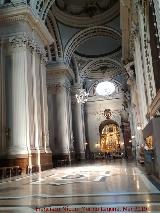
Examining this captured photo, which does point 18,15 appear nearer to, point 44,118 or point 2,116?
point 2,116

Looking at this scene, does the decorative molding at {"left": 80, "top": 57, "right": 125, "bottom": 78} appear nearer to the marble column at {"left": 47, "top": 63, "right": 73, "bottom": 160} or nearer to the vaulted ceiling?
the vaulted ceiling

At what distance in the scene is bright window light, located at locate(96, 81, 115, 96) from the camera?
36.1 m

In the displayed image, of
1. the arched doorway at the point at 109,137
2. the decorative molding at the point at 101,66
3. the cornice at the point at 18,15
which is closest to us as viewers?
the cornice at the point at 18,15

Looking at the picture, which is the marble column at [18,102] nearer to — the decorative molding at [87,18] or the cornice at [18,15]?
the cornice at [18,15]

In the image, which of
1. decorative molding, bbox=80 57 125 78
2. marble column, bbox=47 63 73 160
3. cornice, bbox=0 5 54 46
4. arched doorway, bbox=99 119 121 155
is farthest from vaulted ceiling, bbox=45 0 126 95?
arched doorway, bbox=99 119 121 155

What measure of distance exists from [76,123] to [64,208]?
24732mm

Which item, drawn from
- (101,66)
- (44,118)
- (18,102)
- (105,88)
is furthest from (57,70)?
(105,88)

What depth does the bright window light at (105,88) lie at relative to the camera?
1422 inches

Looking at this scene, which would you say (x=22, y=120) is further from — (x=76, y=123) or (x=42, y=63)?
(x=76, y=123)

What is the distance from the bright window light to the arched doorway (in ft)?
11.3

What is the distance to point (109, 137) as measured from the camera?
40375 mm

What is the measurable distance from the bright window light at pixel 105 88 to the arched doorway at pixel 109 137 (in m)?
3.43

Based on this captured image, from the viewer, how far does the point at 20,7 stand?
13.5m

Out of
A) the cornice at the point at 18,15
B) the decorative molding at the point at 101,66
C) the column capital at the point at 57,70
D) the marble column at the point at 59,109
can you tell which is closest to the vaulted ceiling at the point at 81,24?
the column capital at the point at 57,70
